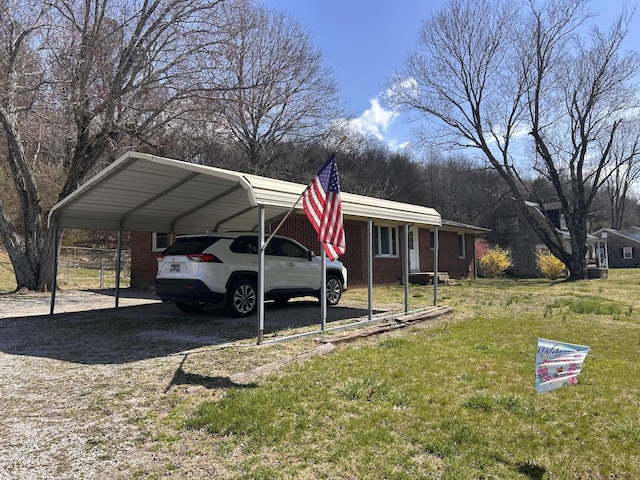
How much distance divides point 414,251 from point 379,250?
3.34m

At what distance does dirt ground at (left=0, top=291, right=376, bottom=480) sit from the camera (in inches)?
130

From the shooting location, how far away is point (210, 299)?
8.76 metres

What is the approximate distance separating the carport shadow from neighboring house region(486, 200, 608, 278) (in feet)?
103

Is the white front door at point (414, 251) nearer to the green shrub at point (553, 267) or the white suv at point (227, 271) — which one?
the green shrub at point (553, 267)

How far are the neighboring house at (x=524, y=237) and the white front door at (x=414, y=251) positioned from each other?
1618 cm

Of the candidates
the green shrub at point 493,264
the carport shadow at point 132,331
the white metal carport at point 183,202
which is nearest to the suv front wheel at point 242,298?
the carport shadow at point 132,331

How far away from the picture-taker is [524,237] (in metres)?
42.5

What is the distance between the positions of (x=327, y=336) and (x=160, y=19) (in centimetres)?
1328

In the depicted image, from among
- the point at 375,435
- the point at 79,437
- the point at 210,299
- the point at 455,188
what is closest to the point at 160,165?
the point at 210,299

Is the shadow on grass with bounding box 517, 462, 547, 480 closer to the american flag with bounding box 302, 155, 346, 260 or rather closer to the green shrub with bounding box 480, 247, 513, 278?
the american flag with bounding box 302, 155, 346, 260

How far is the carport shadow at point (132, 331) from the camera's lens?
21.8 ft

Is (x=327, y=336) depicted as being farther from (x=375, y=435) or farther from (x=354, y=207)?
(x=375, y=435)

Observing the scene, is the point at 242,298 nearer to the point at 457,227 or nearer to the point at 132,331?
the point at 132,331

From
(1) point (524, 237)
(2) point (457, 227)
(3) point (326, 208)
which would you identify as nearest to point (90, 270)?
(2) point (457, 227)
